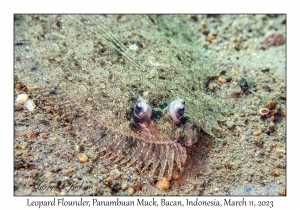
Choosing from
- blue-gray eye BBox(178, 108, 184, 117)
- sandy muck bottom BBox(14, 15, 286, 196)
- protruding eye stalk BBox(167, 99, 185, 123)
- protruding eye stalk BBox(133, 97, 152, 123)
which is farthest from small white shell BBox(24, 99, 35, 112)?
blue-gray eye BBox(178, 108, 184, 117)

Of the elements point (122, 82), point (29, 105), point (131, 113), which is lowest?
point (131, 113)

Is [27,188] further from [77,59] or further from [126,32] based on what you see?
[126,32]

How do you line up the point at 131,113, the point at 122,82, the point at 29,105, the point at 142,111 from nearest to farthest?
the point at 142,111, the point at 131,113, the point at 122,82, the point at 29,105

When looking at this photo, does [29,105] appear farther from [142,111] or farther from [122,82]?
[142,111]

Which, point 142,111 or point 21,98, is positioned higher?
point 21,98

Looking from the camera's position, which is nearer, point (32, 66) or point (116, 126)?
point (116, 126)

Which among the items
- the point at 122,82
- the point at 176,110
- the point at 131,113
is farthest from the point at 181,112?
the point at 122,82
